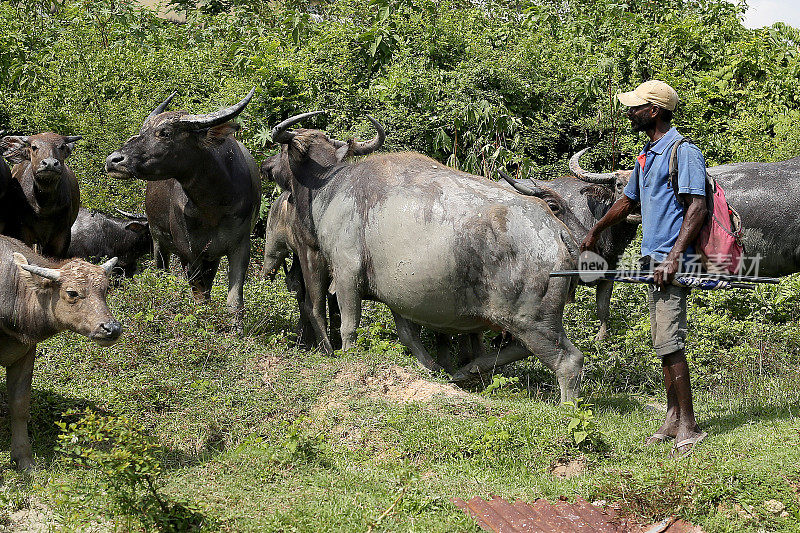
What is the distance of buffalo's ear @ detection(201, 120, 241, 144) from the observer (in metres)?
8.85

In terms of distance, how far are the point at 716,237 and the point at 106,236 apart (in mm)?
8921

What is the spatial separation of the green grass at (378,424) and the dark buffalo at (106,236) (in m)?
3.24

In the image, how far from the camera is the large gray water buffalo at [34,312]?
6070 millimetres

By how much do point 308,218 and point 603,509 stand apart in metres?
4.41

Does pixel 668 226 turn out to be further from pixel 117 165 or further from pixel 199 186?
pixel 117 165

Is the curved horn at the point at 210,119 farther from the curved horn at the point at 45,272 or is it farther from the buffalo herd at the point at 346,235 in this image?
the curved horn at the point at 45,272

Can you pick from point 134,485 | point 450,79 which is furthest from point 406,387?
point 450,79

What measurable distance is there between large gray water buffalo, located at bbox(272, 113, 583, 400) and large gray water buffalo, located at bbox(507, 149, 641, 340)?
1253 mm

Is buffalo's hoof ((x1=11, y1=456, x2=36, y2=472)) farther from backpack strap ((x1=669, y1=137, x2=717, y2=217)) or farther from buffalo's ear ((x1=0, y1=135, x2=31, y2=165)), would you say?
backpack strap ((x1=669, y1=137, x2=717, y2=217))

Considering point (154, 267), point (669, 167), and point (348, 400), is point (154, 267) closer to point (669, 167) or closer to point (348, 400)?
point (348, 400)

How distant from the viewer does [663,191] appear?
624 centimetres

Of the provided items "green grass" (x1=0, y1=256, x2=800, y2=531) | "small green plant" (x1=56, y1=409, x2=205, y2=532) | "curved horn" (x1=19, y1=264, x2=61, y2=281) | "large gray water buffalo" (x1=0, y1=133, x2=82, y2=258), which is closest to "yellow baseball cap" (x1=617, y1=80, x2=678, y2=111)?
"green grass" (x1=0, y1=256, x2=800, y2=531)

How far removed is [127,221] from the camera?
1257 cm

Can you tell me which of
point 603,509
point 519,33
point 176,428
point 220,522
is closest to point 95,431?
point 220,522
